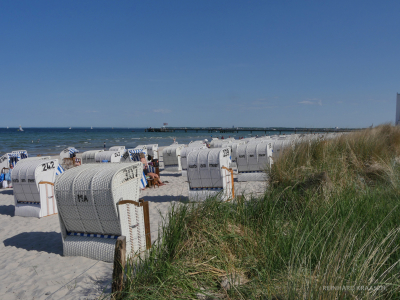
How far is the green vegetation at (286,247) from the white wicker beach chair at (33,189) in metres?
6.30

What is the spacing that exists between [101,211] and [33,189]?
4.81 meters

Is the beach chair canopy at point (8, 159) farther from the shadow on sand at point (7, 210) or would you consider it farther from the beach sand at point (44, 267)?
the beach sand at point (44, 267)

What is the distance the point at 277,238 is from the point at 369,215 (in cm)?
116

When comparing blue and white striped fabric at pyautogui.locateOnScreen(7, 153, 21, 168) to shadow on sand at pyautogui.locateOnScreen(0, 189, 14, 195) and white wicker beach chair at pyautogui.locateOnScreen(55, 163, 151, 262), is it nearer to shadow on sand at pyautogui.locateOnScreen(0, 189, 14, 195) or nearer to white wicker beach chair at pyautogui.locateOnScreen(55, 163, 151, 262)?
shadow on sand at pyautogui.locateOnScreen(0, 189, 14, 195)

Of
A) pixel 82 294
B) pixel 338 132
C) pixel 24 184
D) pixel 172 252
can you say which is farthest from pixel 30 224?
pixel 338 132

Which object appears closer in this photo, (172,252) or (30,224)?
(172,252)

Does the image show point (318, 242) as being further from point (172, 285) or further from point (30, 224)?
point (30, 224)

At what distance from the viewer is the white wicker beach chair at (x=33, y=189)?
27.6ft

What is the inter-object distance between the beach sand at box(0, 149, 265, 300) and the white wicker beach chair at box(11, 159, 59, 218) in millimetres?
590

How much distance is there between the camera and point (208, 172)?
8.98m

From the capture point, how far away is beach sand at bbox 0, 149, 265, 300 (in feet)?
13.6

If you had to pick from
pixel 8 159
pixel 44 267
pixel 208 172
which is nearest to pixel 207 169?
pixel 208 172

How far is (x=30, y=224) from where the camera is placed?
7844 millimetres

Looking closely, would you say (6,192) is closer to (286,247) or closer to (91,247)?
(91,247)
